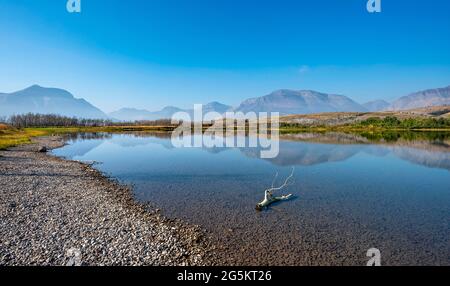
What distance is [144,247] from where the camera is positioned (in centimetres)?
1054

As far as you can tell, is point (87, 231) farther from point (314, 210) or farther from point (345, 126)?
point (345, 126)

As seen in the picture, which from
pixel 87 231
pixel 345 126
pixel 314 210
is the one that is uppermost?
pixel 345 126

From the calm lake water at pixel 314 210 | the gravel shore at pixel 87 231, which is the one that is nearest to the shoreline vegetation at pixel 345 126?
the calm lake water at pixel 314 210

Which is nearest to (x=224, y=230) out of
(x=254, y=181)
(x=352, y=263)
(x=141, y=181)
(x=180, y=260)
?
(x=180, y=260)

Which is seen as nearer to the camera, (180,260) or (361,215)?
(180,260)

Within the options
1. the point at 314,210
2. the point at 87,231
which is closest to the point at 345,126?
the point at 314,210

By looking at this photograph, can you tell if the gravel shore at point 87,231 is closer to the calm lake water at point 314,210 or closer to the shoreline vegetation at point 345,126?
the calm lake water at point 314,210

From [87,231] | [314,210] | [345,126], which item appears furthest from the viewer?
[345,126]

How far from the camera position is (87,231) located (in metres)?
11.8

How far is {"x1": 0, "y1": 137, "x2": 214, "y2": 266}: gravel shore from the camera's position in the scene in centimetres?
965

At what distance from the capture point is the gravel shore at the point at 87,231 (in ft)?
31.7

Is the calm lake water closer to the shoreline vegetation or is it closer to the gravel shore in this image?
the gravel shore
